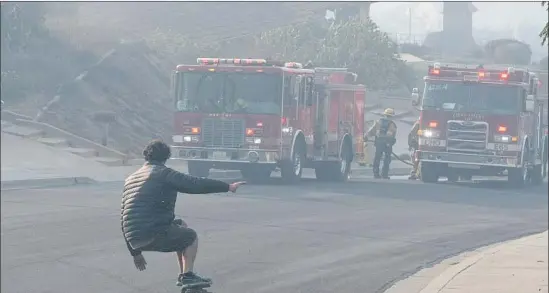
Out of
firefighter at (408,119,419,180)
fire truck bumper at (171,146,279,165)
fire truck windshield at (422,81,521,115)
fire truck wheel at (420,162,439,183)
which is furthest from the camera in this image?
fire truck wheel at (420,162,439,183)

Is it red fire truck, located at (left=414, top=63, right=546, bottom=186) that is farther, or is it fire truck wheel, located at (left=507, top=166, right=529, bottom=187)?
fire truck wheel, located at (left=507, top=166, right=529, bottom=187)

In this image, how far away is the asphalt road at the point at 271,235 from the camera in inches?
492

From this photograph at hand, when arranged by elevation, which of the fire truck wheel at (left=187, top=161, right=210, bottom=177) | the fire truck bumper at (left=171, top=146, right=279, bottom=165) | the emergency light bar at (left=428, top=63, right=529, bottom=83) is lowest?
the fire truck wheel at (left=187, top=161, right=210, bottom=177)

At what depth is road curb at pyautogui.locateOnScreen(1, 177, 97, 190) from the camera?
2328 cm

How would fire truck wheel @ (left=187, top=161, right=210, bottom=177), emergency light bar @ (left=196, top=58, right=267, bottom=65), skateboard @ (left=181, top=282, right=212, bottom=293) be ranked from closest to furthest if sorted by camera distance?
1. skateboard @ (left=181, top=282, right=212, bottom=293)
2. emergency light bar @ (left=196, top=58, right=267, bottom=65)
3. fire truck wheel @ (left=187, top=161, right=210, bottom=177)

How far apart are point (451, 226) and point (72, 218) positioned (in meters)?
6.08

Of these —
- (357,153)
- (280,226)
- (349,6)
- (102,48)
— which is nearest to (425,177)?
(357,153)

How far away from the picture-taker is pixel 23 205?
19.6 m

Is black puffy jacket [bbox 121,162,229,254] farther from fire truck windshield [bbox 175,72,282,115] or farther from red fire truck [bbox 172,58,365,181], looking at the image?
fire truck windshield [bbox 175,72,282,115]

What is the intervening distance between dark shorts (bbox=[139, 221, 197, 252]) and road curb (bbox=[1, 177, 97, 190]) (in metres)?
13.9

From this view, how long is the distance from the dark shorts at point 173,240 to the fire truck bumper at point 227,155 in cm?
1563

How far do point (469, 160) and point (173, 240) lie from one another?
19606 mm

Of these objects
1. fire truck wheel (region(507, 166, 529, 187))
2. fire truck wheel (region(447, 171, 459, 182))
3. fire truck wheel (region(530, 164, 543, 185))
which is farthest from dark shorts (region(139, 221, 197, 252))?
fire truck wheel (region(530, 164, 543, 185))

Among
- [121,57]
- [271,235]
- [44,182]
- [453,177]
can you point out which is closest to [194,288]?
[271,235]
